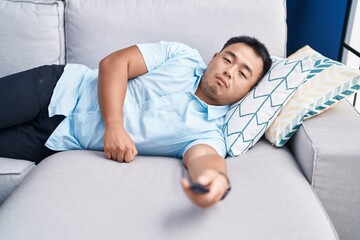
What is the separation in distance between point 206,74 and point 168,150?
0.30 meters

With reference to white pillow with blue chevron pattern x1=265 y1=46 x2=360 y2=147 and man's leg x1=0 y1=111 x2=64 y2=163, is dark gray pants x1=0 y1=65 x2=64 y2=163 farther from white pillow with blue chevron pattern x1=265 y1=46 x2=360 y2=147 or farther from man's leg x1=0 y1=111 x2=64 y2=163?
white pillow with blue chevron pattern x1=265 y1=46 x2=360 y2=147

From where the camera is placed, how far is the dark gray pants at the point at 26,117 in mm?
1395

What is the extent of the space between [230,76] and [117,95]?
0.39 metres

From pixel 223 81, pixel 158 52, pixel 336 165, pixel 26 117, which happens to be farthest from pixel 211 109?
pixel 26 117

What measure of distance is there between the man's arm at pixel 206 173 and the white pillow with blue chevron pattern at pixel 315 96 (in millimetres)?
261

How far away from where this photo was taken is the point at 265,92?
4.48ft

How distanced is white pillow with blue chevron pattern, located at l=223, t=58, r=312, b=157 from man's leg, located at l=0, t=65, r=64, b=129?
2.24ft

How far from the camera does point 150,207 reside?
0.99 meters

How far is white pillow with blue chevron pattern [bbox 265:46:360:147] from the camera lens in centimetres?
129

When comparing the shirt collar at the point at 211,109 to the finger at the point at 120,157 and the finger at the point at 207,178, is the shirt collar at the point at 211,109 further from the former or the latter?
the finger at the point at 207,178

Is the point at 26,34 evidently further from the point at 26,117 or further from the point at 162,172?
the point at 162,172

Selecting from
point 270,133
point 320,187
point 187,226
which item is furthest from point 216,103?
point 187,226

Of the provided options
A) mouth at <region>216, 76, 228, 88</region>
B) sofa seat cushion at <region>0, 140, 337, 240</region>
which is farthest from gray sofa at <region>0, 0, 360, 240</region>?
mouth at <region>216, 76, 228, 88</region>

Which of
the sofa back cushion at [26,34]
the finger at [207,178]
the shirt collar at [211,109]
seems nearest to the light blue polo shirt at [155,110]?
the shirt collar at [211,109]
